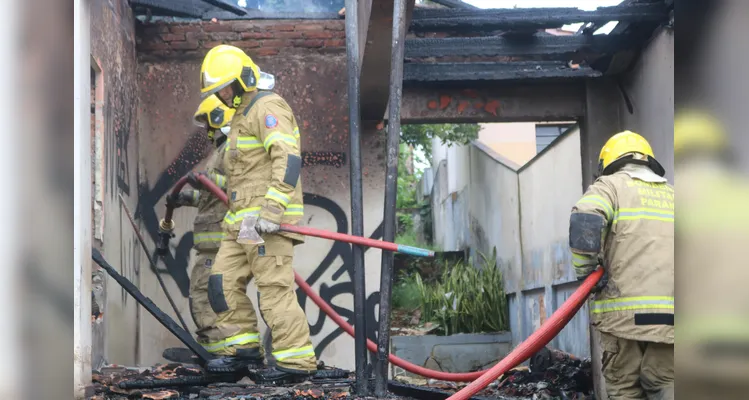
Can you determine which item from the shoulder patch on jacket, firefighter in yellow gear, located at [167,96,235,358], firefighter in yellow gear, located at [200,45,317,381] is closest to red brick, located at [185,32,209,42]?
firefighter in yellow gear, located at [167,96,235,358]

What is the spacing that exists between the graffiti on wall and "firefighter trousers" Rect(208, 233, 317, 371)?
257 centimetres

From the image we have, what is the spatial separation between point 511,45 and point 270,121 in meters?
2.83

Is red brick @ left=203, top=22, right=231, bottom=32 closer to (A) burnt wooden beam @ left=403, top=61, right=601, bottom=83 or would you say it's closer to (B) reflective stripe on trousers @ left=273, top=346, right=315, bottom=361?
(A) burnt wooden beam @ left=403, top=61, right=601, bottom=83

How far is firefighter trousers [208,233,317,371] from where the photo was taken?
16.4 ft

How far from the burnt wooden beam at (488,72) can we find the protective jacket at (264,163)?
8.59ft

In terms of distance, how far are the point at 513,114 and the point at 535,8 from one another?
1730 mm

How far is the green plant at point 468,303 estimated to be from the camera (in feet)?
39.6

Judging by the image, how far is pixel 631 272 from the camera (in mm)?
4316

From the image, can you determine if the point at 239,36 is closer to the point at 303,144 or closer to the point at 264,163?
the point at 303,144

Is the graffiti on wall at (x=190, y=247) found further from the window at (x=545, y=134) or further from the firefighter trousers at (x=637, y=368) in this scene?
the window at (x=545, y=134)

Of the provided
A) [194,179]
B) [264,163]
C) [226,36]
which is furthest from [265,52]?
[264,163]

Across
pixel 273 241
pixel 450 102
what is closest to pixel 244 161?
pixel 273 241

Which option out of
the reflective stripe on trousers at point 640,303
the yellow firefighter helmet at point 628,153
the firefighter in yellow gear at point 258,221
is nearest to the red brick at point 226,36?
the firefighter in yellow gear at point 258,221

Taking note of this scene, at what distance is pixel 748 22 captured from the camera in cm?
74
